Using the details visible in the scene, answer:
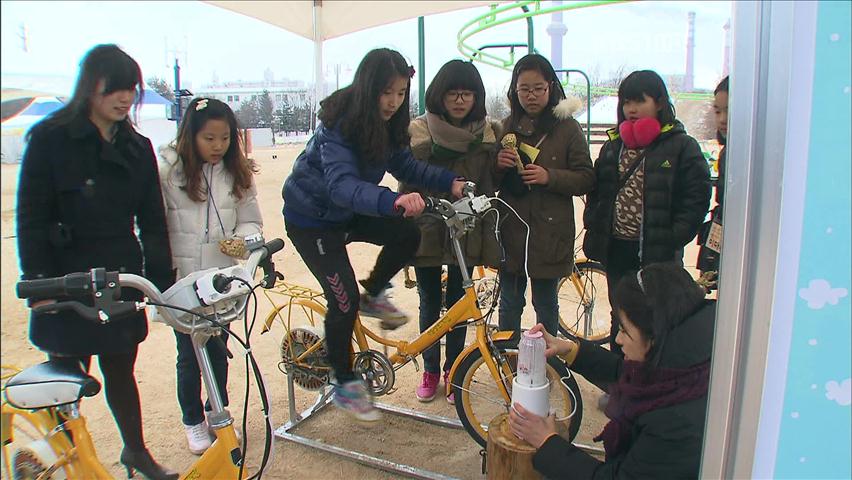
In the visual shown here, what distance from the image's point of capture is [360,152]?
2078 millimetres

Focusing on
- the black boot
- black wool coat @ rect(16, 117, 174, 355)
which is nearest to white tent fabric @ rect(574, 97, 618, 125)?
black wool coat @ rect(16, 117, 174, 355)

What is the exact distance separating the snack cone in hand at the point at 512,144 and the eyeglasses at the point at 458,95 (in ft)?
0.76

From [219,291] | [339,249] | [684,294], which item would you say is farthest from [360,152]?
[684,294]

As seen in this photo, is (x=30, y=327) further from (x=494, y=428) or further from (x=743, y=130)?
(x=743, y=130)

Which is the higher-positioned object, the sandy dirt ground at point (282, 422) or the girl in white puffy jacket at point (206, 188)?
the girl in white puffy jacket at point (206, 188)

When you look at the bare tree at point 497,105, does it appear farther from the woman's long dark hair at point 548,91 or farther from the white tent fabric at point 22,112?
the white tent fabric at point 22,112

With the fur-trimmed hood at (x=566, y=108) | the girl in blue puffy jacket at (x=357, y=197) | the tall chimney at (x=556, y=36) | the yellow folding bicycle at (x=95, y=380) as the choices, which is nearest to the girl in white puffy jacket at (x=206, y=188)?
the girl in blue puffy jacket at (x=357, y=197)

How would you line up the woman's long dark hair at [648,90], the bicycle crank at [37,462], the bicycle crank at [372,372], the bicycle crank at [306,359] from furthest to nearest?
the bicycle crank at [306,359] → the bicycle crank at [372,372] → the woman's long dark hair at [648,90] → the bicycle crank at [37,462]

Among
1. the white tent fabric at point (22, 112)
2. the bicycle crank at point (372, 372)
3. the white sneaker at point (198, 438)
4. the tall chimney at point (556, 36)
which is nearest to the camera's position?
the white tent fabric at point (22, 112)

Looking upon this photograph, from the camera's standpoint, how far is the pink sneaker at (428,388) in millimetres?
2904

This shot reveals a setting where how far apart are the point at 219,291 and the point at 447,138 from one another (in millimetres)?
1362

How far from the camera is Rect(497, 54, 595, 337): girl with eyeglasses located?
2.45 m

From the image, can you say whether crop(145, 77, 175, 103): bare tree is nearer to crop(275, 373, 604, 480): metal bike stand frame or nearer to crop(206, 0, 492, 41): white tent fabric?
crop(206, 0, 492, 41): white tent fabric

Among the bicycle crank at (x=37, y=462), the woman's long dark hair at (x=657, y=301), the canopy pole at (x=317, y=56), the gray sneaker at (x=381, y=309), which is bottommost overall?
the bicycle crank at (x=37, y=462)
